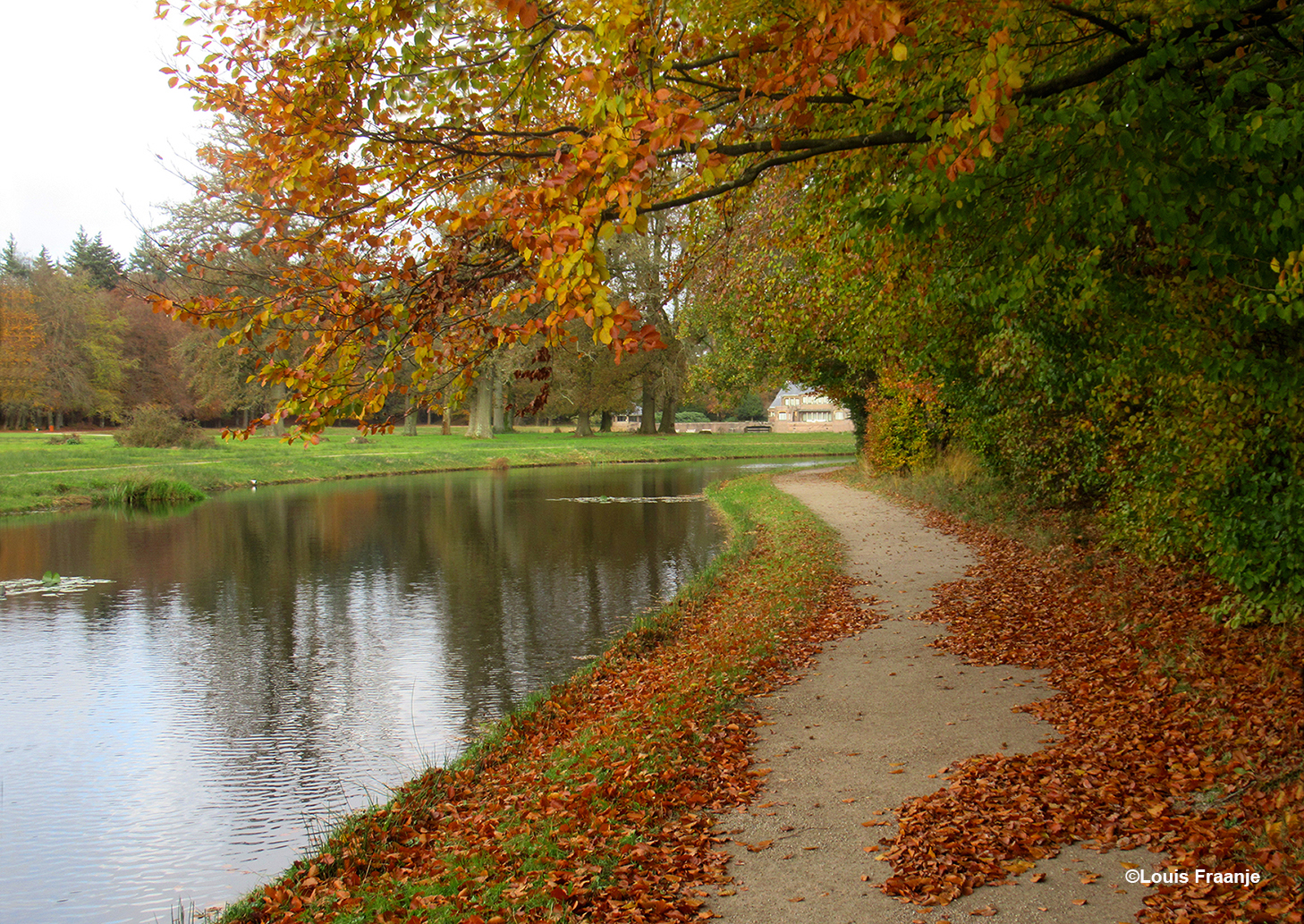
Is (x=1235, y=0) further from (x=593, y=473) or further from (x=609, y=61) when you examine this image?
(x=593, y=473)

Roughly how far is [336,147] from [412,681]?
5941 mm

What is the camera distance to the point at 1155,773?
582 centimetres

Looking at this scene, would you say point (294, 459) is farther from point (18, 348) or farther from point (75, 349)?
point (75, 349)

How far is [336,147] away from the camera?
6562mm

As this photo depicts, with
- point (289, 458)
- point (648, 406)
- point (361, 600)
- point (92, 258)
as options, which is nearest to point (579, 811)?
point (361, 600)

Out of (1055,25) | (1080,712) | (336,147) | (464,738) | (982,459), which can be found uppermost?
(1055,25)

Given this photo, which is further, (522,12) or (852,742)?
(852,742)

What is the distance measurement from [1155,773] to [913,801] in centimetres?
139

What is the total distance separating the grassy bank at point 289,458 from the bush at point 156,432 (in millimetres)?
705

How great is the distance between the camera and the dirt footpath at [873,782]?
4617 millimetres

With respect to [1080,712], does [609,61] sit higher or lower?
higher

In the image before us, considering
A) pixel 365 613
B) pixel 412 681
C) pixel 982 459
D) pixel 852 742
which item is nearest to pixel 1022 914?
pixel 852 742

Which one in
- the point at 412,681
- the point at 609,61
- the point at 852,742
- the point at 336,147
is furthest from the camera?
the point at 412,681

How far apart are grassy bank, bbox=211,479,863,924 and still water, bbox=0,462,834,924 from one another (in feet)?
2.33
